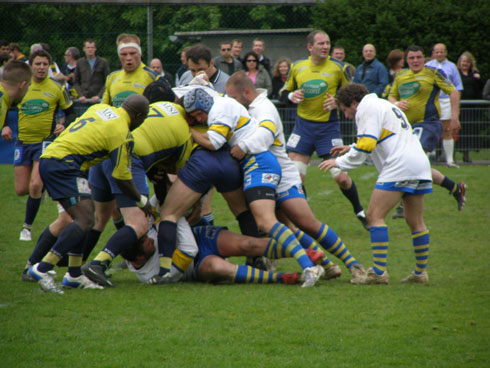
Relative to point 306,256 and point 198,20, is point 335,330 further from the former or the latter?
point 198,20

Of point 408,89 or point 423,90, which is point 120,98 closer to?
point 408,89

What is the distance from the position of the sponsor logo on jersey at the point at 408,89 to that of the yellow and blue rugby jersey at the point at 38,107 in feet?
15.7

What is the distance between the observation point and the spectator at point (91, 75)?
50.8 feet

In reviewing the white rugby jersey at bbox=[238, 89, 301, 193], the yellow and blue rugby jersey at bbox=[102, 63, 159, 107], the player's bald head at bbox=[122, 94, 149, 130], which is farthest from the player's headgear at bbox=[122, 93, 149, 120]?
the yellow and blue rugby jersey at bbox=[102, 63, 159, 107]

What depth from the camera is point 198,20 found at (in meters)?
20.0

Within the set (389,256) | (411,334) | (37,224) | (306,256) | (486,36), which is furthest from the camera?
(486,36)

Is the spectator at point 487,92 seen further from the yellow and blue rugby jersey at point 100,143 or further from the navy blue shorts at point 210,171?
the yellow and blue rugby jersey at point 100,143

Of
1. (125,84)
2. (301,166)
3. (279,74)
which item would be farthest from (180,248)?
(279,74)

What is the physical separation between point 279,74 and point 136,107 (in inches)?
383

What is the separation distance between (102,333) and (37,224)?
5592mm

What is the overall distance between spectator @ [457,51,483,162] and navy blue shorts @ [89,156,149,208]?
10587 mm

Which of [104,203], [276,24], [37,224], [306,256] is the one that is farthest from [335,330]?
[276,24]

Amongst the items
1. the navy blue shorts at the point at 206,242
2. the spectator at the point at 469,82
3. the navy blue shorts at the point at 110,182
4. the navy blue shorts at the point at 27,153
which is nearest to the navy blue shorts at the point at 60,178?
the navy blue shorts at the point at 110,182

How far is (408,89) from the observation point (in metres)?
10.5
